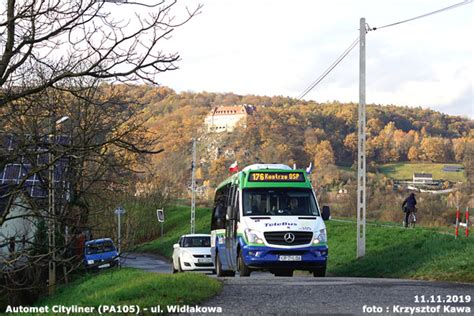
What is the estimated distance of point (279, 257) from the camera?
20500 millimetres

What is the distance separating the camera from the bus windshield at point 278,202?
21.3 meters

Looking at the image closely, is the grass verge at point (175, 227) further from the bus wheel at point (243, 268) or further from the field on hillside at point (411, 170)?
the bus wheel at point (243, 268)

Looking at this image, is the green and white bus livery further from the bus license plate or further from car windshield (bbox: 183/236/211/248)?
car windshield (bbox: 183/236/211/248)

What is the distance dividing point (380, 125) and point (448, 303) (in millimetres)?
71834

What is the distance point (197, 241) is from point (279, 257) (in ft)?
54.3

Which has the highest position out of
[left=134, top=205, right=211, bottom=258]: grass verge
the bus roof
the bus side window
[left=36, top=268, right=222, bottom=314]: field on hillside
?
the bus roof

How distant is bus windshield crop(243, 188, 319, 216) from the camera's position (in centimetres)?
2130

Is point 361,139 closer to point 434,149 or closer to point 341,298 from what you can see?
point 341,298

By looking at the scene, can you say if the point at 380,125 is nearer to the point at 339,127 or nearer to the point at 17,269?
the point at 339,127

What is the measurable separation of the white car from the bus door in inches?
467

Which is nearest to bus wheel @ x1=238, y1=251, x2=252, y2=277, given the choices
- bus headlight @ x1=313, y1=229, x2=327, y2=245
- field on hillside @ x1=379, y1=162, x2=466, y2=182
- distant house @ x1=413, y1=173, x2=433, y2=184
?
bus headlight @ x1=313, y1=229, x2=327, y2=245

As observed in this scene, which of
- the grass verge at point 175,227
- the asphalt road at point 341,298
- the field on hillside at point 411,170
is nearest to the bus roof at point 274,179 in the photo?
the asphalt road at point 341,298

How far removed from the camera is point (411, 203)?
123 feet

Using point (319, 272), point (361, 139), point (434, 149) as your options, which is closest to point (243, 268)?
point (319, 272)
